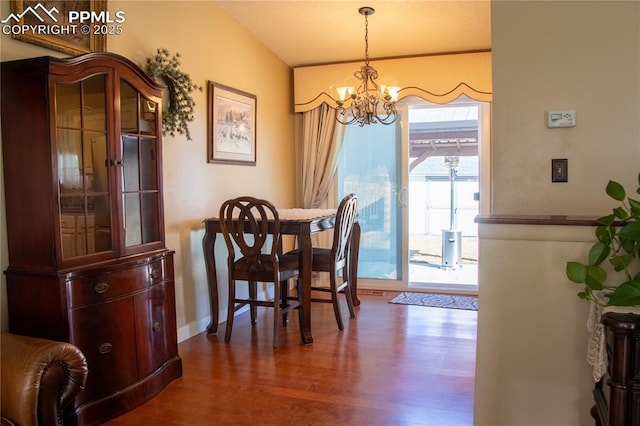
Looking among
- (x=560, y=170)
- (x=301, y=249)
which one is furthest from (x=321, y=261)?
(x=560, y=170)

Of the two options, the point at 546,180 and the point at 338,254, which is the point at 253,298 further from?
the point at 546,180

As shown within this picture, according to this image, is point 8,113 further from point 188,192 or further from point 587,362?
point 587,362

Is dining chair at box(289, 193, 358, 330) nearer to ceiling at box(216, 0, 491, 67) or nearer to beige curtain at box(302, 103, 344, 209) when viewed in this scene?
beige curtain at box(302, 103, 344, 209)

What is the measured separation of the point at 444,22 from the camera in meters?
4.12

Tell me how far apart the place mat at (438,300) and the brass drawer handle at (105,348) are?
9.38 ft

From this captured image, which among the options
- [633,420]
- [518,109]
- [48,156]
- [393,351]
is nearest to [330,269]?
[393,351]

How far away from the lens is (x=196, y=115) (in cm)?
371

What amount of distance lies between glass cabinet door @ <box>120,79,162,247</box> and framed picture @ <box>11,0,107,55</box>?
41cm

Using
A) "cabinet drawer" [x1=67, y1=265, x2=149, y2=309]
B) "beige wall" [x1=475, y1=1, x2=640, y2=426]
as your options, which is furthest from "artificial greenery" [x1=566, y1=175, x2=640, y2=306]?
"cabinet drawer" [x1=67, y1=265, x2=149, y2=309]

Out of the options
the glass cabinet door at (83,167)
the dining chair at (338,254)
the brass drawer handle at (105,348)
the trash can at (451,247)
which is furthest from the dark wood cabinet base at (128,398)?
the trash can at (451,247)

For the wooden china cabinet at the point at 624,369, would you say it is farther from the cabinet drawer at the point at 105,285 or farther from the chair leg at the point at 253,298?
the chair leg at the point at 253,298

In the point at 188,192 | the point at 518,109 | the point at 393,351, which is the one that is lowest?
the point at 393,351

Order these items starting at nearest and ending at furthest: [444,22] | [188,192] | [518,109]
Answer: [518,109]
[188,192]
[444,22]

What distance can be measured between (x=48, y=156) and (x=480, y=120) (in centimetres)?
391
